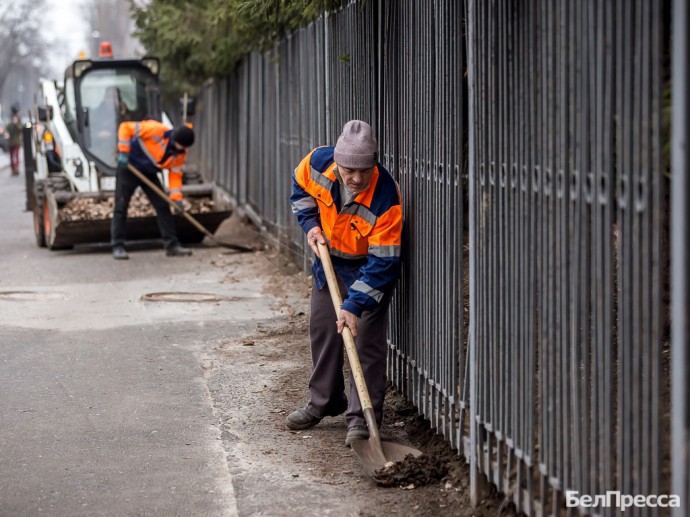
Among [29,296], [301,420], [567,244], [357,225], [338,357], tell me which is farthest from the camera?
[29,296]

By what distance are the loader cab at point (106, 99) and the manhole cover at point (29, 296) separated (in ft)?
17.0

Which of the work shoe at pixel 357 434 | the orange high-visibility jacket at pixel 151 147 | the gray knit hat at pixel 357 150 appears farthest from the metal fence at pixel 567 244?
the orange high-visibility jacket at pixel 151 147

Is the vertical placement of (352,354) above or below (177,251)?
above

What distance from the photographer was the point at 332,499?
5.32m

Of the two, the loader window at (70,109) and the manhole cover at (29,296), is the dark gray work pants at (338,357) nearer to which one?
the manhole cover at (29,296)

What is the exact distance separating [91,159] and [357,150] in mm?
11177

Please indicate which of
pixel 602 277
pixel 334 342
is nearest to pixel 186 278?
pixel 334 342

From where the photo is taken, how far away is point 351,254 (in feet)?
20.0

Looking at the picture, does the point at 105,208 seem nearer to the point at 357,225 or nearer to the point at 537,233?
the point at 357,225

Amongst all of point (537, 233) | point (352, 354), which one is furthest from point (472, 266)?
point (352, 354)

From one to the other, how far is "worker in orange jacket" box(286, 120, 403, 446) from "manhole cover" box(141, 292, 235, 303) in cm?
453

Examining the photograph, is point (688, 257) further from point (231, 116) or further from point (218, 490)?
point (231, 116)

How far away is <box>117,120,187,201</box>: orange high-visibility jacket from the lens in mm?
13625

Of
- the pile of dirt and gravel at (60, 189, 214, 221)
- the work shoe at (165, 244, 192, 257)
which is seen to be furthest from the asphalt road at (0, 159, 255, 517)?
the pile of dirt and gravel at (60, 189, 214, 221)
